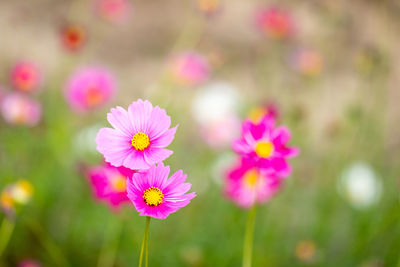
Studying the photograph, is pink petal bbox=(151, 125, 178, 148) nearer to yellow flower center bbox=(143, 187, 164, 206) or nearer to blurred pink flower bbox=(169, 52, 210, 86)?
yellow flower center bbox=(143, 187, 164, 206)

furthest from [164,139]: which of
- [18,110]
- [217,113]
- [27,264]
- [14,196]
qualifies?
[217,113]

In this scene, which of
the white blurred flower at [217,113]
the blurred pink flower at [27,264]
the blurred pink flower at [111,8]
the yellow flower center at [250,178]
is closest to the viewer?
the yellow flower center at [250,178]

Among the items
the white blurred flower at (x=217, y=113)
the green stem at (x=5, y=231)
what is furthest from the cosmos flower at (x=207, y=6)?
the green stem at (x=5, y=231)

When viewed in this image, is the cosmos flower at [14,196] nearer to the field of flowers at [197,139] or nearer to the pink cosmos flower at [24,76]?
the field of flowers at [197,139]

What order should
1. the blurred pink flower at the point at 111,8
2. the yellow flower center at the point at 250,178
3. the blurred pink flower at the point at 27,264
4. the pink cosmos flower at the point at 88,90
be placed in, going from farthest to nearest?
the blurred pink flower at the point at 111,8, the pink cosmos flower at the point at 88,90, the blurred pink flower at the point at 27,264, the yellow flower center at the point at 250,178

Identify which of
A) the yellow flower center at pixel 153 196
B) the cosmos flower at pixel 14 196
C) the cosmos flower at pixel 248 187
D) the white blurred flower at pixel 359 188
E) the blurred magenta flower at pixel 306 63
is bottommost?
the yellow flower center at pixel 153 196

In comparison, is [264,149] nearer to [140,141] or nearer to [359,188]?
[140,141]

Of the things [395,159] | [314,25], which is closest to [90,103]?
[395,159]

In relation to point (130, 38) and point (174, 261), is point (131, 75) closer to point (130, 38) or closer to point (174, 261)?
point (130, 38)

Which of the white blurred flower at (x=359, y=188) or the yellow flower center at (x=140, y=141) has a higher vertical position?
the white blurred flower at (x=359, y=188)
